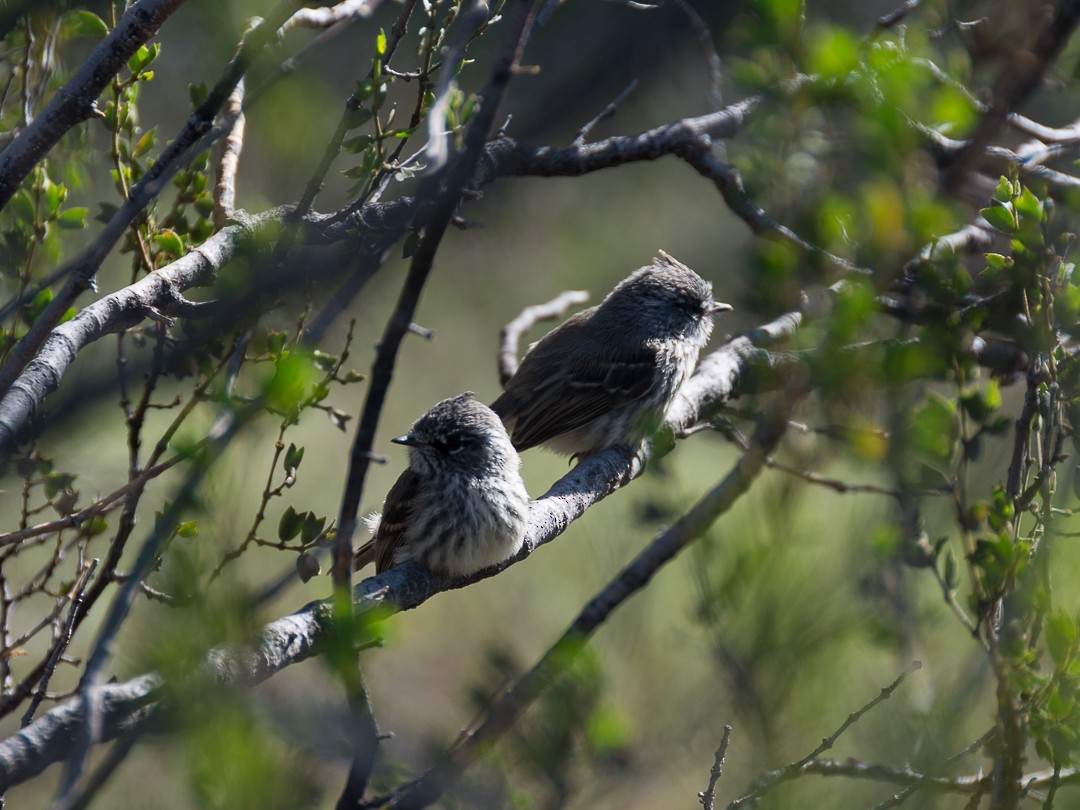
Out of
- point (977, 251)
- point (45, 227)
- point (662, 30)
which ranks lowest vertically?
point (662, 30)

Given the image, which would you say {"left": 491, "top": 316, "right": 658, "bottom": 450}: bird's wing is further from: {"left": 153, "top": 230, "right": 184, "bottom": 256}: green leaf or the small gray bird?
{"left": 153, "top": 230, "right": 184, "bottom": 256}: green leaf

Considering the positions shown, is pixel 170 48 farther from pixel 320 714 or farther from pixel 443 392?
pixel 320 714

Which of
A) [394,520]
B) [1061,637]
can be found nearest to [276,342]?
[394,520]

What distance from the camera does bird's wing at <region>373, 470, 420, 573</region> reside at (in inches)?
131

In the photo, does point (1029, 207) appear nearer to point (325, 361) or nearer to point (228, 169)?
point (325, 361)

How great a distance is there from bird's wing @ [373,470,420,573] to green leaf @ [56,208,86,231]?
133 centimetres

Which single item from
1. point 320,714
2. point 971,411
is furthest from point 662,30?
point 971,411

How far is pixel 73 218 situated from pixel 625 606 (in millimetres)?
2183

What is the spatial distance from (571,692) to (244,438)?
91 centimetres

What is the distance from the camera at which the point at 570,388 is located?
4.92m

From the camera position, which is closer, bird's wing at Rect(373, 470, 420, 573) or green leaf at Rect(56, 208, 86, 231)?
green leaf at Rect(56, 208, 86, 231)

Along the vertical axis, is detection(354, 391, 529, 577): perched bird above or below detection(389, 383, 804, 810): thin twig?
above

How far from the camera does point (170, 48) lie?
19.6ft

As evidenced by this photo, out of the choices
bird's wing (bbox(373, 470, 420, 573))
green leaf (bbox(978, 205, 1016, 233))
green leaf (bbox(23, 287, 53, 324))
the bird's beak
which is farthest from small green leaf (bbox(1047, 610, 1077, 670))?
green leaf (bbox(23, 287, 53, 324))
